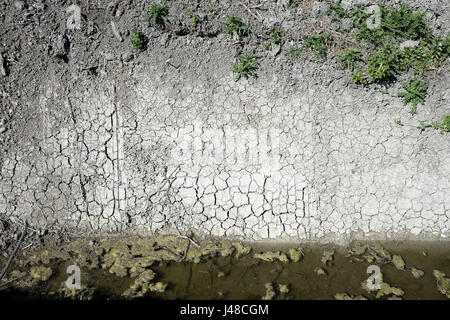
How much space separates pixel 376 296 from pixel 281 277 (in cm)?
79

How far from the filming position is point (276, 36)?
421cm

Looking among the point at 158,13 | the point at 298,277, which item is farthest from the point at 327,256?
the point at 158,13

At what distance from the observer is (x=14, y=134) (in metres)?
4.19

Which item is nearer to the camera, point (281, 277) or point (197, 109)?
point (281, 277)

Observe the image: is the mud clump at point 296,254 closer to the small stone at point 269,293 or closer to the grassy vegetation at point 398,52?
the small stone at point 269,293

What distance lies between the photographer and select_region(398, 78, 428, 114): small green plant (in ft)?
13.5

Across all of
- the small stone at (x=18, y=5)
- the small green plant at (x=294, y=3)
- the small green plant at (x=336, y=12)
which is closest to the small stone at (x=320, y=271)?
the small green plant at (x=336, y=12)

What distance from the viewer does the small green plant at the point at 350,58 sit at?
13.6 ft

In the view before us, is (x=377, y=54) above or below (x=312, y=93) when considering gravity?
above
